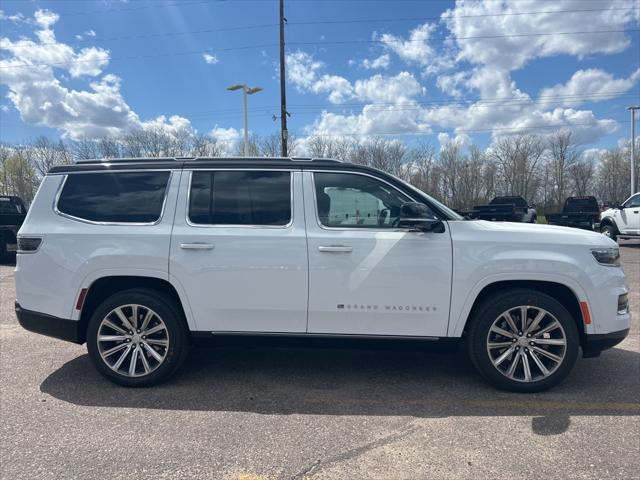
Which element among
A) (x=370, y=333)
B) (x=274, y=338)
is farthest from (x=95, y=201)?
(x=370, y=333)

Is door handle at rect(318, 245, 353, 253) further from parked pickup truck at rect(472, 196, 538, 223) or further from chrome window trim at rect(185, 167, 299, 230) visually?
parked pickup truck at rect(472, 196, 538, 223)

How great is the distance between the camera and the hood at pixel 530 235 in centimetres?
359

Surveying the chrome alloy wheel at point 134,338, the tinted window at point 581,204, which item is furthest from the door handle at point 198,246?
the tinted window at point 581,204

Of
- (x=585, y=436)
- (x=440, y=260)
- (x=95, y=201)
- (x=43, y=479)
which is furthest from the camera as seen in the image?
(x=95, y=201)

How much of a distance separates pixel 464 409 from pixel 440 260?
1.20 metres

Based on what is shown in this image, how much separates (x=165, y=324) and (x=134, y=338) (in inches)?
12.9

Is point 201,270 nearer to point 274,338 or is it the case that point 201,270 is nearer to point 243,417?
point 274,338

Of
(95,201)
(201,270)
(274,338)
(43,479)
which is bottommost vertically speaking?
(43,479)

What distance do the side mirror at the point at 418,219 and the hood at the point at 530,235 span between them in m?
0.19

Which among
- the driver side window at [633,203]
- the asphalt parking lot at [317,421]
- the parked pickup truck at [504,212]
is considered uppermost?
the driver side window at [633,203]

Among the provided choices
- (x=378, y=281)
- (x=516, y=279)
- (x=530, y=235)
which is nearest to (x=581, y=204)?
(x=530, y=235)

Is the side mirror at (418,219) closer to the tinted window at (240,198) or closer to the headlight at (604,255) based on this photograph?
the tinted window at (240,198)

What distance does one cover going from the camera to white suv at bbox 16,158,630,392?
358 centimetres

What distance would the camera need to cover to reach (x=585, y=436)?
9.89 feet
